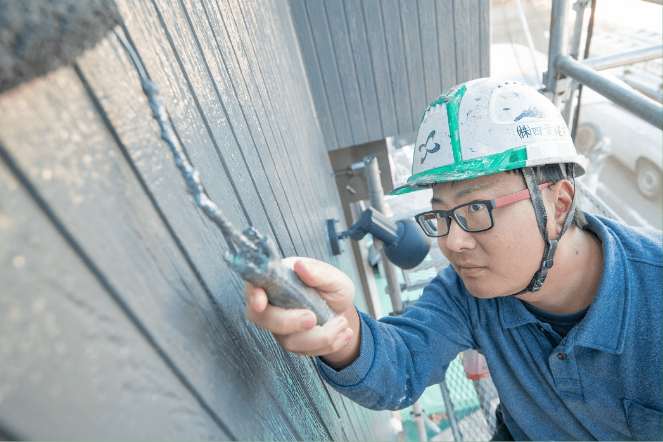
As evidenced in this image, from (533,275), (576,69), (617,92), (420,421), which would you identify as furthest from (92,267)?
(420,421)

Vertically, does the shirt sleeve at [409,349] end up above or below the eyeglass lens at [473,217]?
below

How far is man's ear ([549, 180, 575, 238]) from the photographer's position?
1.42 m

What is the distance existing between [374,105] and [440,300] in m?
2.14

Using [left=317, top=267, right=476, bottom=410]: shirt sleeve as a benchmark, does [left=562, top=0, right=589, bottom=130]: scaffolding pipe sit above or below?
above

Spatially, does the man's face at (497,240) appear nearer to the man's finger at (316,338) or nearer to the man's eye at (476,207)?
the man's eye at (476,207)

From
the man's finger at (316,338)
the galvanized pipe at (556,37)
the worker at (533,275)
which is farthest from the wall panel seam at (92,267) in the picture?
the galvanized pipe at (556,37)

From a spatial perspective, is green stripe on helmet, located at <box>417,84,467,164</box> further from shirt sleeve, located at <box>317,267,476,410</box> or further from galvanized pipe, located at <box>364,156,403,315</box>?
galvanized pipe, located at <box>364,156,403,315</box>

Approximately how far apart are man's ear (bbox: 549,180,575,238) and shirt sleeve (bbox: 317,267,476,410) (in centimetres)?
56

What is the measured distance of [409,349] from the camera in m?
1.58

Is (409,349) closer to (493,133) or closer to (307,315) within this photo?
(493,133)

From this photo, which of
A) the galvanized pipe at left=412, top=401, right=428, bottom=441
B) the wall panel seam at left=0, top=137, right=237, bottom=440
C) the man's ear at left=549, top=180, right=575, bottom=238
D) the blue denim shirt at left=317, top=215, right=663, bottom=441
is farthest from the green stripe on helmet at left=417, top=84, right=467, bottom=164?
the galvanized pipe at left=412, top=401, right=428, bottom=441

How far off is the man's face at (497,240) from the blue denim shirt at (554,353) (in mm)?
333

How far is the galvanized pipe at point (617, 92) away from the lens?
1.69 metres

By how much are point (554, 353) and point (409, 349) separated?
61 cm
